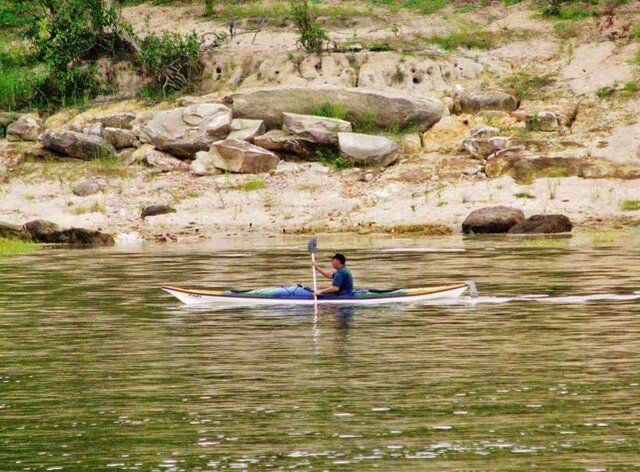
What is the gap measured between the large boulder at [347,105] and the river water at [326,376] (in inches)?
592

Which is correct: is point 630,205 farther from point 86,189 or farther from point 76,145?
point 76,145

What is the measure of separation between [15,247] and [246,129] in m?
9.49

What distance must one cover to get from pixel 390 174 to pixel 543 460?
29.8m

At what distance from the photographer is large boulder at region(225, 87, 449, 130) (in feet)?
145

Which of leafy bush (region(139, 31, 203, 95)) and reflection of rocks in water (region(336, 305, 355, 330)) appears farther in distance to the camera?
leafy bush (region(139, 31, 203, 95))

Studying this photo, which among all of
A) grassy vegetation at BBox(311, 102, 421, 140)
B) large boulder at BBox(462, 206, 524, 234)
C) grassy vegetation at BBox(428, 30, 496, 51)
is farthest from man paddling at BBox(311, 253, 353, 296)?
grassy vegetation at BBox(428, 30, 496, 51)

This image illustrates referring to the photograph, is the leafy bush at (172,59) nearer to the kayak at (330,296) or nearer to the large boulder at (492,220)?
the large boulder at (492,220)

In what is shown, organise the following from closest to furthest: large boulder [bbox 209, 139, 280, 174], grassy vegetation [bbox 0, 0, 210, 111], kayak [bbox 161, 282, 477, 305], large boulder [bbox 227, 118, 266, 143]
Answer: kayak [bbox 161, 282, 477, 305] < large boulder [bbox 209, 139, 280, 174] < large boulder [bbox 227, 118, 266, 143] < grassy vegetation [bbox 0, 0, 210, 111]

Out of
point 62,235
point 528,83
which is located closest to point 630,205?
point 528,83

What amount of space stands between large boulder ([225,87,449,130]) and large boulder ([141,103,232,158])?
791 millimetres

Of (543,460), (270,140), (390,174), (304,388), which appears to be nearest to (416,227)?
(390,174)

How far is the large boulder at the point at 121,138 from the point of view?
4534 centimetres

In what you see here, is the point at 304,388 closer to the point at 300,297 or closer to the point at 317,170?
the point at 300,297

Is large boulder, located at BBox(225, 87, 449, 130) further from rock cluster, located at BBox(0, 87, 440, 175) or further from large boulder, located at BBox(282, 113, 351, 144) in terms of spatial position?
large boulder, located at BBox(282, 113, 351, 144)
